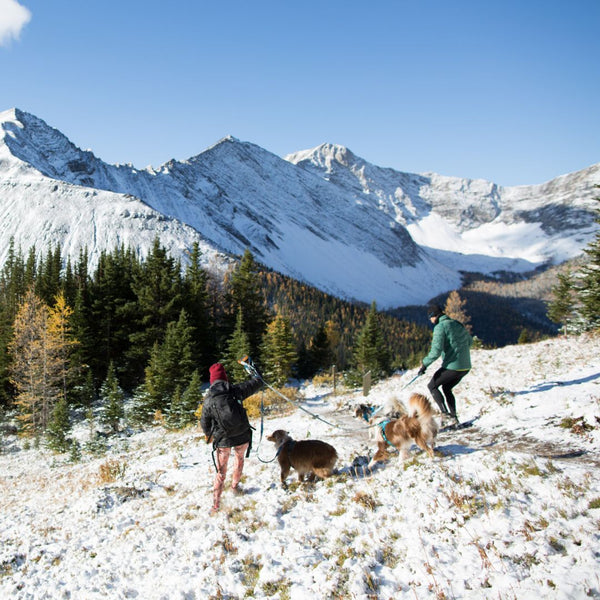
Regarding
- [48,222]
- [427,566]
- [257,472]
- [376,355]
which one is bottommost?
[376,355]

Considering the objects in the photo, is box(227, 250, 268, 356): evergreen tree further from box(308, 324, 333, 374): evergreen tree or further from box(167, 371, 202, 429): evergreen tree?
box(167, 371, 202, 429): evergreen tree

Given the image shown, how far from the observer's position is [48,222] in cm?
12975

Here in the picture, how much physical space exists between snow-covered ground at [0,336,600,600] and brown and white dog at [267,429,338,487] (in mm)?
266

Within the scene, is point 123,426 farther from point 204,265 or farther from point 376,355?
point 204,265

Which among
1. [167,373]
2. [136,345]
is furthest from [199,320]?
[167,373]

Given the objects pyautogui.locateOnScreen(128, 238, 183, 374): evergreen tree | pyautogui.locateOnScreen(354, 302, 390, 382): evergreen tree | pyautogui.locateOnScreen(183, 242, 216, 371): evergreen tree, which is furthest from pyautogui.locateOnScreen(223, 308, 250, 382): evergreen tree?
pyautogui.locateOnScreen(354, 302, 390, 382): evergreen tree

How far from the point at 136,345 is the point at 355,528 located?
41.1 meters

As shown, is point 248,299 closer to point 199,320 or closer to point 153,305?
point 199,320

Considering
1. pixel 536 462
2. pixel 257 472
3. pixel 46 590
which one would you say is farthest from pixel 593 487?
pixel 46 590

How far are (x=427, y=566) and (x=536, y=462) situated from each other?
10.1 feet

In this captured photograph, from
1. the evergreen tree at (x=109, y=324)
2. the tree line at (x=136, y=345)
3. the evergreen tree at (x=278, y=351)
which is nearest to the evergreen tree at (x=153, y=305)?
the tree line at (x=136, y=345)

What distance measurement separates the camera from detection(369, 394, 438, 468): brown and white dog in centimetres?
802

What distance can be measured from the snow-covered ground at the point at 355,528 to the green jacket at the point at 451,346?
1862mm

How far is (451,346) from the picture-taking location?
9820mm
